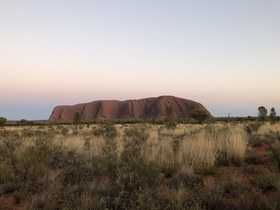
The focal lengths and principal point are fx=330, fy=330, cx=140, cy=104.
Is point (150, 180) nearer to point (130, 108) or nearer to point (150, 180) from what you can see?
point (150, 180)

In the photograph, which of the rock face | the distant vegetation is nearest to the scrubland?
the distant vegetation

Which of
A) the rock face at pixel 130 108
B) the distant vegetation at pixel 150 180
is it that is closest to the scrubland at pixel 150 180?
the distant vegetation at pixel 150 180

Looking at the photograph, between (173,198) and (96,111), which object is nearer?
(173,198)

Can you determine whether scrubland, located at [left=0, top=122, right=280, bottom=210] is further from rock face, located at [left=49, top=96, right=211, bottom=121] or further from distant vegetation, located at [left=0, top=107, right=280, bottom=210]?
rock face, located at [left=49, top=96, right=211, bottom=121]

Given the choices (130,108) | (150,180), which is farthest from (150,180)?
(130,108)

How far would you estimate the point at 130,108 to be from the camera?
486 feet

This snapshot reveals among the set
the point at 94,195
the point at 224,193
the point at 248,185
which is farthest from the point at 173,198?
the point at 248,185

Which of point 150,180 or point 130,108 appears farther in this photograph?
point 130,108

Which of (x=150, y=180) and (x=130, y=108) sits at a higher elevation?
(x=130, y=108)

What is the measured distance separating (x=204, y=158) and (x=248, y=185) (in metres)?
2.19

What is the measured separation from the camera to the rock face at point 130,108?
14000 cm

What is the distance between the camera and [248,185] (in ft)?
21.8

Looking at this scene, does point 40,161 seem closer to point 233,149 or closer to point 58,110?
point 233,149

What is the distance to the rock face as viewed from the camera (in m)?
140
